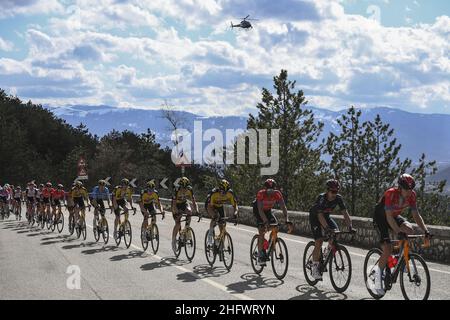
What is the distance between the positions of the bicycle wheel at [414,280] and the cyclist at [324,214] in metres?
1.31

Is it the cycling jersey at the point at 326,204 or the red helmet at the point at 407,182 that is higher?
the red helmet at the point at 407,182

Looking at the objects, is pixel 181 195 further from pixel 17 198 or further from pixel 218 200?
pixel 17 198

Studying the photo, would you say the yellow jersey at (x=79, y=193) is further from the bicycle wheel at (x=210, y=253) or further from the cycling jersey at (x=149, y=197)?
the bicycle wheel at (x=210, y=253)

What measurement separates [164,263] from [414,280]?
611cm

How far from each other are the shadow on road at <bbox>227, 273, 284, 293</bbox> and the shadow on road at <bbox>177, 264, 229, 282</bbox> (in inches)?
24.0

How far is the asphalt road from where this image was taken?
895 cm

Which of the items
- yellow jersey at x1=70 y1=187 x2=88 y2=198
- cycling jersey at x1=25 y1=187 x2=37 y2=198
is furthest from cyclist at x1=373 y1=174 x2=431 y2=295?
cycling jersey at x1=25 y1=187 x2=37 y2=198

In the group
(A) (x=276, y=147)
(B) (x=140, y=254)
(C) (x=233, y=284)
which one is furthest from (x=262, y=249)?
(A) (x=276, y=147)

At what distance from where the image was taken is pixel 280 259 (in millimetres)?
10641

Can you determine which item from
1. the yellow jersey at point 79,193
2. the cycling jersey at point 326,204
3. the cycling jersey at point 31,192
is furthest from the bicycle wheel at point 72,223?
the cycling jersey at point 326,204

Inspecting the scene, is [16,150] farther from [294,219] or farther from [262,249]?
[262,249]

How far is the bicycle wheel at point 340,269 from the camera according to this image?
9.10 meters

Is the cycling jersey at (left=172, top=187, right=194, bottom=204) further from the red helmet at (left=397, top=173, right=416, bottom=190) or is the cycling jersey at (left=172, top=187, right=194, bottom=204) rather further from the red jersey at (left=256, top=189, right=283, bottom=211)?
the red helmet at (left=397, top=173, right=416, bottom=190)
